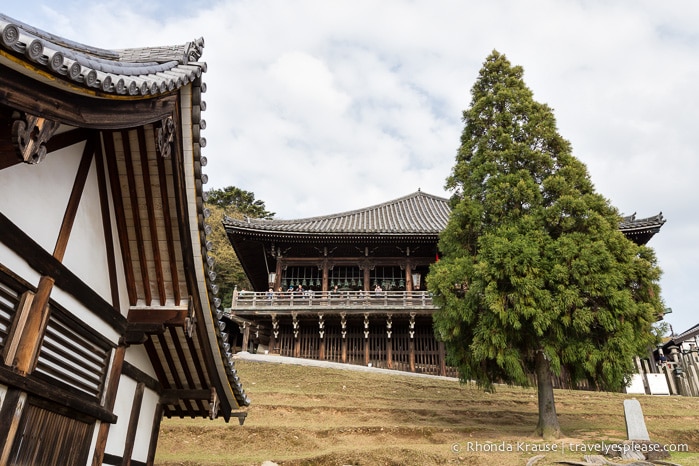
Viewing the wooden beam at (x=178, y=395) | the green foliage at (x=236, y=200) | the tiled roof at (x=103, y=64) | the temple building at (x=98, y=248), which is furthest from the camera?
the green foliage at (x=236, y=200)

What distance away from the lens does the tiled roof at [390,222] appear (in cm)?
2538

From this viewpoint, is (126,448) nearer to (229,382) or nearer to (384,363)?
(229,382)

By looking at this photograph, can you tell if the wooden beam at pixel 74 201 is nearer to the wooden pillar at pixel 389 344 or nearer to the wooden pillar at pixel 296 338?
the wooden pillar at pixel 389 344

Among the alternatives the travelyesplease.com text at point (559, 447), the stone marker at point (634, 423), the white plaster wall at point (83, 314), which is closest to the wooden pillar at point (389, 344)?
the travelyesplease.com text at point (559, 447)

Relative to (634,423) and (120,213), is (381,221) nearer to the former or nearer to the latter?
(634,423)

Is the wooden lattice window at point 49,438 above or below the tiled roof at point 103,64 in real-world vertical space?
below

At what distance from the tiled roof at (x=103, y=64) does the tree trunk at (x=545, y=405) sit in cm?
1157

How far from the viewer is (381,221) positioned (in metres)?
32.8

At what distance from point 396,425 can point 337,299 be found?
36.9 ft

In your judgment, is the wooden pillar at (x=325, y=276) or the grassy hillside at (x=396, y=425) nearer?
the grassy hillside at (x=396, y=425)

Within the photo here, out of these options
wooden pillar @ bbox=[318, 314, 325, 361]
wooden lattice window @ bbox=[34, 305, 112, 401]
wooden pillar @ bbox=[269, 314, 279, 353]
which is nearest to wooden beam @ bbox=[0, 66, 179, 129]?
wooden lattice window @ bbox=[34, 305, 112, 401]

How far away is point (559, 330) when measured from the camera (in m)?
12.8

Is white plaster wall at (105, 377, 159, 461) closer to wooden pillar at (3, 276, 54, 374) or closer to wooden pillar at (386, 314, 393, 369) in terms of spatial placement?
wooden pillar at (3, 276, 54, 374)

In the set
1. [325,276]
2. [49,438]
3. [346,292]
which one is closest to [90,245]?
[49,438]
